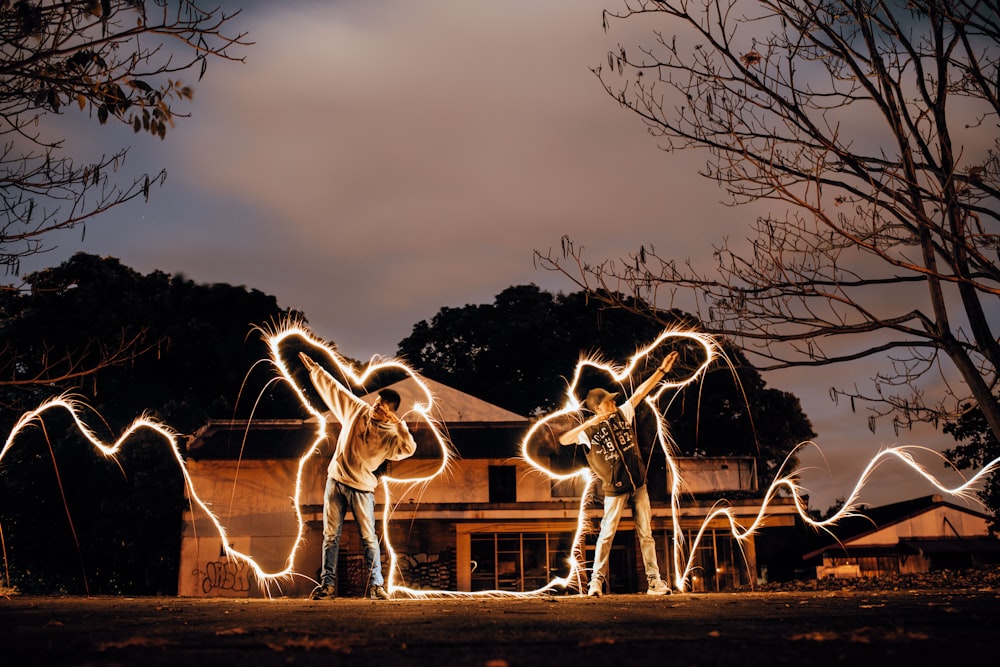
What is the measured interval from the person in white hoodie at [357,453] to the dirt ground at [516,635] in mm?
2995

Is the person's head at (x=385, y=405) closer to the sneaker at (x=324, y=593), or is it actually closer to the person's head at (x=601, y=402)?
the sneaker at (x=324, y=593)

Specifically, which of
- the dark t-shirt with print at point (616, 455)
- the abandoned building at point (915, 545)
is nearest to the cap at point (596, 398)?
the dark t-shirt with print at point (616, 455)

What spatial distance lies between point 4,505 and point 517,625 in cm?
2576

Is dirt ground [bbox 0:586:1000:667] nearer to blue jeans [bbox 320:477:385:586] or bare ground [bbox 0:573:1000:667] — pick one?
bare ground [bbox 0:573:1000:667]

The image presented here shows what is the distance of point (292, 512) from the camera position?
26000 mm

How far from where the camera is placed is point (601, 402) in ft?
34.5

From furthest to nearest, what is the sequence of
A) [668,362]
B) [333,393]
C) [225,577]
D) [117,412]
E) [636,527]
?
[117,412], [225,577], [636,527], [333,393], [668,362]

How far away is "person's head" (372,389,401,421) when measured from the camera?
9844 millimetres

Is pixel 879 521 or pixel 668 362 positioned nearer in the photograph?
pixel 668 362

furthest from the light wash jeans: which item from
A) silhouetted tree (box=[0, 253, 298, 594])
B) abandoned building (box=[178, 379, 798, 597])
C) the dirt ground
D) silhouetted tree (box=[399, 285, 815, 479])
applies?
silhouetted tree (box=[399, 285, 815, 479])

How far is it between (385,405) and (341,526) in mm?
1373

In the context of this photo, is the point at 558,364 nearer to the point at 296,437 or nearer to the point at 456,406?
the point at 456,406

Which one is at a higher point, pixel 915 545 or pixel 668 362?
pixel 668 362

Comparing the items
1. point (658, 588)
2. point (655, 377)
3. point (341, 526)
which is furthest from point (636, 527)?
point (341, 526)
